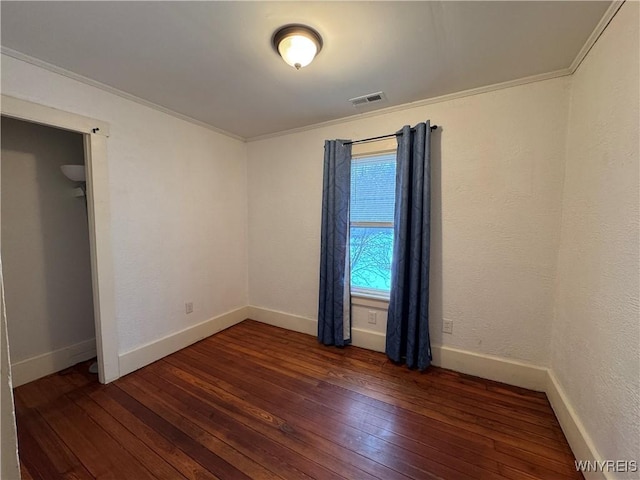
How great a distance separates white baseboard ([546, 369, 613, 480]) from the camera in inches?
53.1

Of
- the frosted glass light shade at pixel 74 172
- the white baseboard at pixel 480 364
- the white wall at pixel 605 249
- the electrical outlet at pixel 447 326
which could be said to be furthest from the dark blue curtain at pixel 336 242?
the frosted glass light shade at pixel 74 172

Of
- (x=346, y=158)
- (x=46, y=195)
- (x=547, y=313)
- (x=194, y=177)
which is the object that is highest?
(x=346, y=158)

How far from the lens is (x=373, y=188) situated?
8.86 ft

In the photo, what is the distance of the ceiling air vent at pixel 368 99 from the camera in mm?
2248

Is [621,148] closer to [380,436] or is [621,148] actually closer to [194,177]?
[380,436]

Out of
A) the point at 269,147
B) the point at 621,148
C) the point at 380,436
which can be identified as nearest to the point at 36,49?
the point at 269,147

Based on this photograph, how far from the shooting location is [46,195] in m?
2.32

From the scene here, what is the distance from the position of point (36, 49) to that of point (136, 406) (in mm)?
2446

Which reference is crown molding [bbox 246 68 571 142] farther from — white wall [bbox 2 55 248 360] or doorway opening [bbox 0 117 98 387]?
doorway opening [bbox 0 117 98 387]

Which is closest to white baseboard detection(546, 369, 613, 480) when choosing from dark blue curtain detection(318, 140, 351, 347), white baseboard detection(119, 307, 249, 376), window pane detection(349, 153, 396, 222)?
dark blue curtain detection(318, 140, 351, 347)

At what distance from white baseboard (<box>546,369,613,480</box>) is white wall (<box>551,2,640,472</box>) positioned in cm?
5

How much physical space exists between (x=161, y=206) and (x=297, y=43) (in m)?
1.90

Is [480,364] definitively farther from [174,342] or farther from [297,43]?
[174,342]

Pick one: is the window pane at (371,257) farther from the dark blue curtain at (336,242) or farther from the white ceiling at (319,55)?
the white ceiling at (319,55)
